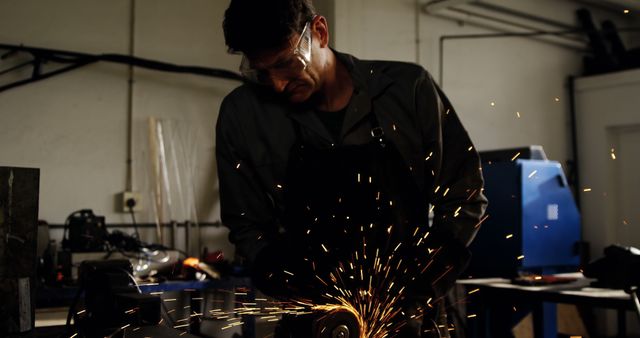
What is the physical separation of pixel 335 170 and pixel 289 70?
31cm

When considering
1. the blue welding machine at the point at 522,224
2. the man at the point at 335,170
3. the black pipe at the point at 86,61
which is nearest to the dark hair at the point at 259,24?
the man at the point at 335,170

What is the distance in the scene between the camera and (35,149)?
3762mm

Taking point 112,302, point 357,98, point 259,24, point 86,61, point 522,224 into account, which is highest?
point 86,61

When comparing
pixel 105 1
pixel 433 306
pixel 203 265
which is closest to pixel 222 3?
pixel 105 1

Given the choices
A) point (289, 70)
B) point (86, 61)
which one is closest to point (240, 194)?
point (289, 70)

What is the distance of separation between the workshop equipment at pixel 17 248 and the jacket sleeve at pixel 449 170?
39.6 inches

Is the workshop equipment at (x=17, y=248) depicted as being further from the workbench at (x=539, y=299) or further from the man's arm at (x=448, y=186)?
the workbench at (x=539, y=299)

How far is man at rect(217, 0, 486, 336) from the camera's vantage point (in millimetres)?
1712

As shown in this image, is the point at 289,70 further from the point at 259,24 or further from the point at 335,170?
the point at 335,170

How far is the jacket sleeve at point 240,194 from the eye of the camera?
192 cm

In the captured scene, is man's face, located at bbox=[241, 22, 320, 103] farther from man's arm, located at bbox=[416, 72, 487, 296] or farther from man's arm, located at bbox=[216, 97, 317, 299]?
man's arm, located at bbox=[416, 72, 487, 296]

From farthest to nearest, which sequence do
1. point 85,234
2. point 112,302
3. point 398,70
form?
point 85,234 → point 398,70 → point 112,302

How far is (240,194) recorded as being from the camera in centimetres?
196

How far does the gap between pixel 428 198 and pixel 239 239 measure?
56cm
